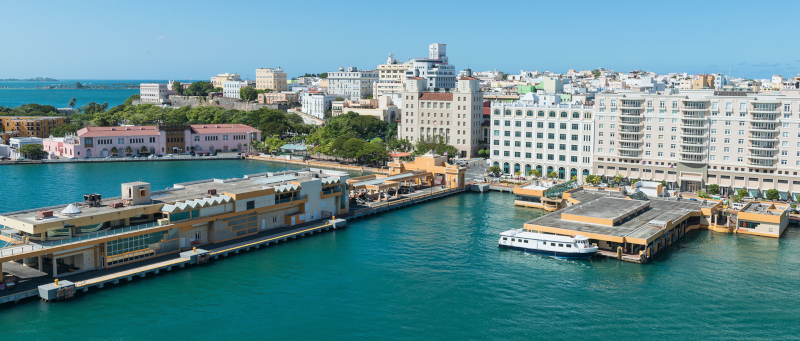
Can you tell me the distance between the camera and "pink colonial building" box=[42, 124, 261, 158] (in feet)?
263

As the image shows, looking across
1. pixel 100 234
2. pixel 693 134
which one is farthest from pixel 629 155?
pixel 100 234

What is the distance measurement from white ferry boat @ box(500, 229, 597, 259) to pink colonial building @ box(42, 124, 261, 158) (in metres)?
58.5

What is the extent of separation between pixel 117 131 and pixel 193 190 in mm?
48893

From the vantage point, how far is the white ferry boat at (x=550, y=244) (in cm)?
3672

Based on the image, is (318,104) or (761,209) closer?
(761,209)

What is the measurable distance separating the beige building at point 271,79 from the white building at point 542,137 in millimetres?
102720

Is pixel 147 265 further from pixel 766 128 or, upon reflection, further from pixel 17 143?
pixel 17 143

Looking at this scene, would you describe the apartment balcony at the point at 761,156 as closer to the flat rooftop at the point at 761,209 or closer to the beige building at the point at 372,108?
the flat rooftop at the point at 761,209

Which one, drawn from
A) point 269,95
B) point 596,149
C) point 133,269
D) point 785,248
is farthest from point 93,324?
point 269,95

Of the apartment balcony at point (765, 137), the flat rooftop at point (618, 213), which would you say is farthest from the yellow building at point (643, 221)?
the apartment balcony at point (765, 137)

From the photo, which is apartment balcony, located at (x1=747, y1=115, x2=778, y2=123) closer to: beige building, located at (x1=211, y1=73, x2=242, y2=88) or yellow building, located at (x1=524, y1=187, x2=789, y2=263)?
yellow building, located at (x1=524, y1=187, x2=789, y2=263)

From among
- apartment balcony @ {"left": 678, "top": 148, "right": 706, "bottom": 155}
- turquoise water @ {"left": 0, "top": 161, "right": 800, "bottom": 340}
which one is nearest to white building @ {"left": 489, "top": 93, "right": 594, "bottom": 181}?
apartment balcony @ {"left": 678, "top": 148, "right": 706, "bottom": 155}

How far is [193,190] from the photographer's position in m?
40.6

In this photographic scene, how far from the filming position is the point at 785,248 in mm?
40062
